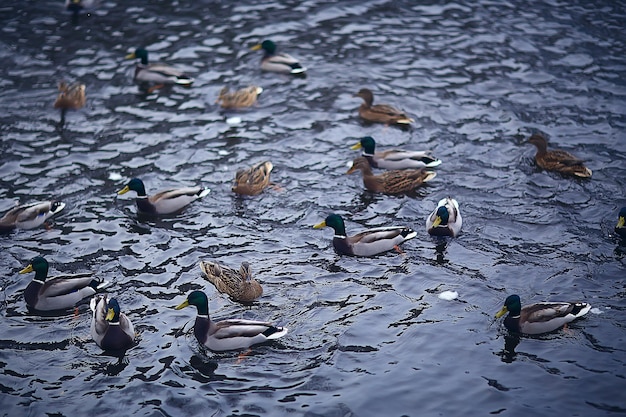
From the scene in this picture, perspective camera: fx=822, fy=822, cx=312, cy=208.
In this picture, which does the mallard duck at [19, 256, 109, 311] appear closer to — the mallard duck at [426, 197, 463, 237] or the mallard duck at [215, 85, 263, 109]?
the mallard duck at [426, 197, 463, 237]

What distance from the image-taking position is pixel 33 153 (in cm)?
1645

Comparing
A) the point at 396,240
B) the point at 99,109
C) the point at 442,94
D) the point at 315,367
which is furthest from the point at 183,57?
the point at 315,367

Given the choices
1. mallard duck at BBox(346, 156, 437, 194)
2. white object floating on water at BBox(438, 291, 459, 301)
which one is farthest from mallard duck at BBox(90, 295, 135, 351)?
mallard duck at BBox(346, 156, 437, 194)

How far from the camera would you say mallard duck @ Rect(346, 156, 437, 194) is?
15203 mm

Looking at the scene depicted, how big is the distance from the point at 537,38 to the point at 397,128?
5.46m

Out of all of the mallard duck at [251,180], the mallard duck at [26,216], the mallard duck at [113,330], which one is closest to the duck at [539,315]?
the mallard duck at [113,330]

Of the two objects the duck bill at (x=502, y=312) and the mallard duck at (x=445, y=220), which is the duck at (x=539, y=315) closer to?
the duck bill at (x=502, y=312)

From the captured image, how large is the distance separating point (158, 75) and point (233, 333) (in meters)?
9.39

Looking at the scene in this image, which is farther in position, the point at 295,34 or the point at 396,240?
the point at 295,34

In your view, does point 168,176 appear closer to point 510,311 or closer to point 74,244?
point 74,244

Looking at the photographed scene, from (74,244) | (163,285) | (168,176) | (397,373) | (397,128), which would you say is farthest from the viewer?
(397,128)

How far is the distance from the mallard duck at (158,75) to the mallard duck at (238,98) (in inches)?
50.9

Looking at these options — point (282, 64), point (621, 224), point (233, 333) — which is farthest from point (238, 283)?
point (282, 64)

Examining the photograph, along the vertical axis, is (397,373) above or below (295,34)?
below
